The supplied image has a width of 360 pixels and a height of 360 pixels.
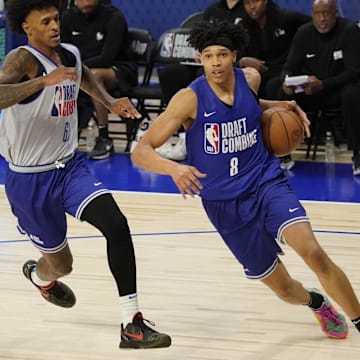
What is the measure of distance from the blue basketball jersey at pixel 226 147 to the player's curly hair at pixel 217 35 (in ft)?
0.73

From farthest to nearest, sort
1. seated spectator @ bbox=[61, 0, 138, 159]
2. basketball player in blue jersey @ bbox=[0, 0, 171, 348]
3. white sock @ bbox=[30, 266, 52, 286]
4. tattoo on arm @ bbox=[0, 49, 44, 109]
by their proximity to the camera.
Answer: seated spectator @ bbox=[61, 0, 138, 159], white sock @ bbox=[30, 266, 52, 286], basketball player in blue jersey @ bbox=[0, 0, 171, 348], tattoo on arm @ bbox=[0, 49, 44, 109]

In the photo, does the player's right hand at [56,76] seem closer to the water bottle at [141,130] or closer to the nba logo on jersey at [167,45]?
the water bottle at [141,130]

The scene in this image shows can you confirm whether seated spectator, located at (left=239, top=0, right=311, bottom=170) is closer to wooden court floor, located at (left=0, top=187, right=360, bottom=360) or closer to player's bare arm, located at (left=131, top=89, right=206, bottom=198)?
wooden court floor, located at (left=0, top=187, right=360, bottom=360)

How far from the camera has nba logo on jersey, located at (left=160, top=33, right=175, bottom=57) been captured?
11.3 m

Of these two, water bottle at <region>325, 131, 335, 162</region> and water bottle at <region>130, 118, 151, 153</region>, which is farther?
water bottle at <region>130, 118, 151, 153</region>

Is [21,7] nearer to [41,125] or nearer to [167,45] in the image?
[41,125]

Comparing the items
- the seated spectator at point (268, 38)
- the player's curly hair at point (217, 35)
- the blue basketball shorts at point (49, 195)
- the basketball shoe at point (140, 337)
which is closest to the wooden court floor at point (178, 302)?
the basketball shoe at point (140, 337)

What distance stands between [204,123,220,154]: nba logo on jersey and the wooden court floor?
1093mm

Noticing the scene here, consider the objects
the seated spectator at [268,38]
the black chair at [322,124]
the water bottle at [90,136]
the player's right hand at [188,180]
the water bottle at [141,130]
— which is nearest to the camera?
the player's right hand at [188,180]

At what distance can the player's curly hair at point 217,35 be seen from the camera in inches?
203

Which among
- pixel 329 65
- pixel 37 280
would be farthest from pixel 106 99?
pixel 329 65

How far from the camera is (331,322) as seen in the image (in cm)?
532

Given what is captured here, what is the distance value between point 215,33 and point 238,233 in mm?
1068

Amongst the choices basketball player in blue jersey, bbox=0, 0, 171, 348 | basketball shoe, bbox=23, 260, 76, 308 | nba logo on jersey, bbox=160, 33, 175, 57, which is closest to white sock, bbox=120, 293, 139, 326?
basketball player in blue jersey, bbox=0, 0, 171, 348
